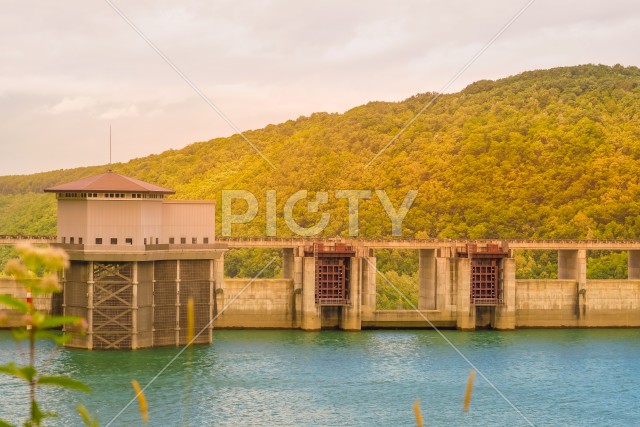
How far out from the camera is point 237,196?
12281 centimetres

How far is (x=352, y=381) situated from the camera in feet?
172

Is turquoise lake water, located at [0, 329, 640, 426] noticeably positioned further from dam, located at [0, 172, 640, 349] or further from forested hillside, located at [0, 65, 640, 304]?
forested hillside, located at [0, 65, 640, 304]

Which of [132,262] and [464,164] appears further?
[464,164]

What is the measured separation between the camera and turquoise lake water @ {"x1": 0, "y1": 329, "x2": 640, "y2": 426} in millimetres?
44188

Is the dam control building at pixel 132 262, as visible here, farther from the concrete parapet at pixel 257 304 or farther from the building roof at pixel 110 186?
the concrete parapet at pixel 257 304

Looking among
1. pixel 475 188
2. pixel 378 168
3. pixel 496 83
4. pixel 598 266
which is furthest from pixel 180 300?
pixel 496 83

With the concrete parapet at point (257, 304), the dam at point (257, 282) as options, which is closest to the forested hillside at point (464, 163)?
the dam at point (257, 282)

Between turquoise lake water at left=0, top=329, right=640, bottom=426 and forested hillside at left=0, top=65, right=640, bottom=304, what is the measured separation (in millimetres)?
36684

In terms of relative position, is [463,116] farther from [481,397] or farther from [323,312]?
[481,397]

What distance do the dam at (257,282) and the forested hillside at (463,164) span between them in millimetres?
24593

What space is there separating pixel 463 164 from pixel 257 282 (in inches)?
1985

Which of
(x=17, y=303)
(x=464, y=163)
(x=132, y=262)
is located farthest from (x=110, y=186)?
(x=464, y=163)

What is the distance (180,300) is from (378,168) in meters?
64.2

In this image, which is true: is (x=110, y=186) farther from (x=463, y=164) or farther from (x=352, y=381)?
(x=463, y=164)
